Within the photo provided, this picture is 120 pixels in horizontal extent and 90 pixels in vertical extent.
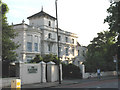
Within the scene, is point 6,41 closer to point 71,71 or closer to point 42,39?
point 71,71

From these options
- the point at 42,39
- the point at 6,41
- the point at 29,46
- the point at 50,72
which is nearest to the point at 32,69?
the point at 50,72

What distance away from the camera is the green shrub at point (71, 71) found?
91.6 feet

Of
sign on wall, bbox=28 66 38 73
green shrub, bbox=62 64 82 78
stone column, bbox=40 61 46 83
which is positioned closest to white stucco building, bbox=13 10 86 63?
green shrub, bbox=62 64 82 78

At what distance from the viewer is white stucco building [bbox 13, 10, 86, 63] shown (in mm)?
38188

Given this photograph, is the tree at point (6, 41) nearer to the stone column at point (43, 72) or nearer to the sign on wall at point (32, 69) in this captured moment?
the sign on wall at point (32, 69)

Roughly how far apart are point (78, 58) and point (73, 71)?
2719cm

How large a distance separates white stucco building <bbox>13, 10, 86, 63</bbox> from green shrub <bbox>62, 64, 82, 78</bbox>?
1179 cm

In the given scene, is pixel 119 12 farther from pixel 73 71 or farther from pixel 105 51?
pixel 105 51

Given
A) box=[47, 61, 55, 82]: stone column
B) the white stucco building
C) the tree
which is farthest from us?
the white stucco building

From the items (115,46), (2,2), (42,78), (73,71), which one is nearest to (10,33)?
(2,2)

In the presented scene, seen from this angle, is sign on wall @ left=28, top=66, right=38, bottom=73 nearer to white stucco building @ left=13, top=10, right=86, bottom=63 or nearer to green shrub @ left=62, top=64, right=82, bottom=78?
green shrub @ left=62, top=64, right=82, bottom=78

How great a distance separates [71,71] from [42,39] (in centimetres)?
1667

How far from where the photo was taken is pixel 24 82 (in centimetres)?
1889

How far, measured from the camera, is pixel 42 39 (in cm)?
4303
